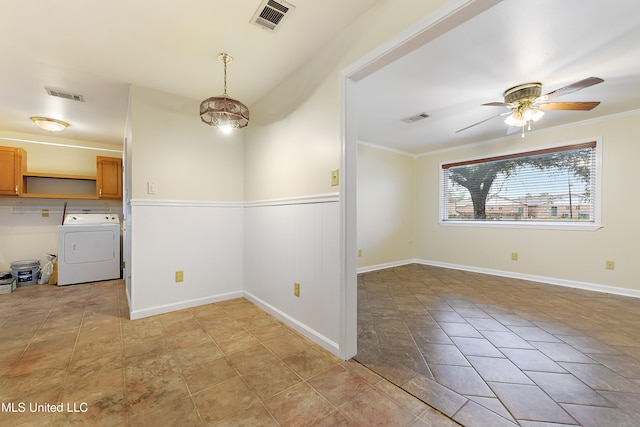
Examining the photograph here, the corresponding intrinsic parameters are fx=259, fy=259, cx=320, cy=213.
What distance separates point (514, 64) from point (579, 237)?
2783mm

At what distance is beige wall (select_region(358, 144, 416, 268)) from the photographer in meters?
4.40

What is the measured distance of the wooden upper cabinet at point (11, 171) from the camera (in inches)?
140

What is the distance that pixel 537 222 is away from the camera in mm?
3859

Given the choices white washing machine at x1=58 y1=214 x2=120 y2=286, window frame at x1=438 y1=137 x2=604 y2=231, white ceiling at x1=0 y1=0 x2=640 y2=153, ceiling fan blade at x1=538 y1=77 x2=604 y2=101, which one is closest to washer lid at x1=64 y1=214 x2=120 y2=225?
white washing machine at x1=58 y1=214 x2=120 y2=286

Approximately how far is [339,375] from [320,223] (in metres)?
1.00

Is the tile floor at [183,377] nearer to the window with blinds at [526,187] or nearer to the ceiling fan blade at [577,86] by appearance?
the ceiling fan blade at [577,86]

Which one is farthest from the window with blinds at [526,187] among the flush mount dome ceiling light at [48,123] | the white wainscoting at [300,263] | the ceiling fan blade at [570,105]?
the flush mount dome ceiling light at [48,123]

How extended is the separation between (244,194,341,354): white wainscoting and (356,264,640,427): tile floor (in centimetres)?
41

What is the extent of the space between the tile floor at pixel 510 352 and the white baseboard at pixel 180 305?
4.99 feet

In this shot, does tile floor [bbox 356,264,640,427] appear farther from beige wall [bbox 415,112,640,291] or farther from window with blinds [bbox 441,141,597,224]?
window with blinds [bbox 441,141,597,224]

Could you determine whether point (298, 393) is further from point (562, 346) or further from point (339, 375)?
point (562, 346)

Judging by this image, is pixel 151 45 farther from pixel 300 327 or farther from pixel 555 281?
pixel 555 281

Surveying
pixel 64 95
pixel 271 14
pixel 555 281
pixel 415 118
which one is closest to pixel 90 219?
pixel 64 95

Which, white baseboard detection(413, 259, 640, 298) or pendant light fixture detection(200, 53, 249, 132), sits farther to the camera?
white baseboard detection(413, 259, 640, 298)
